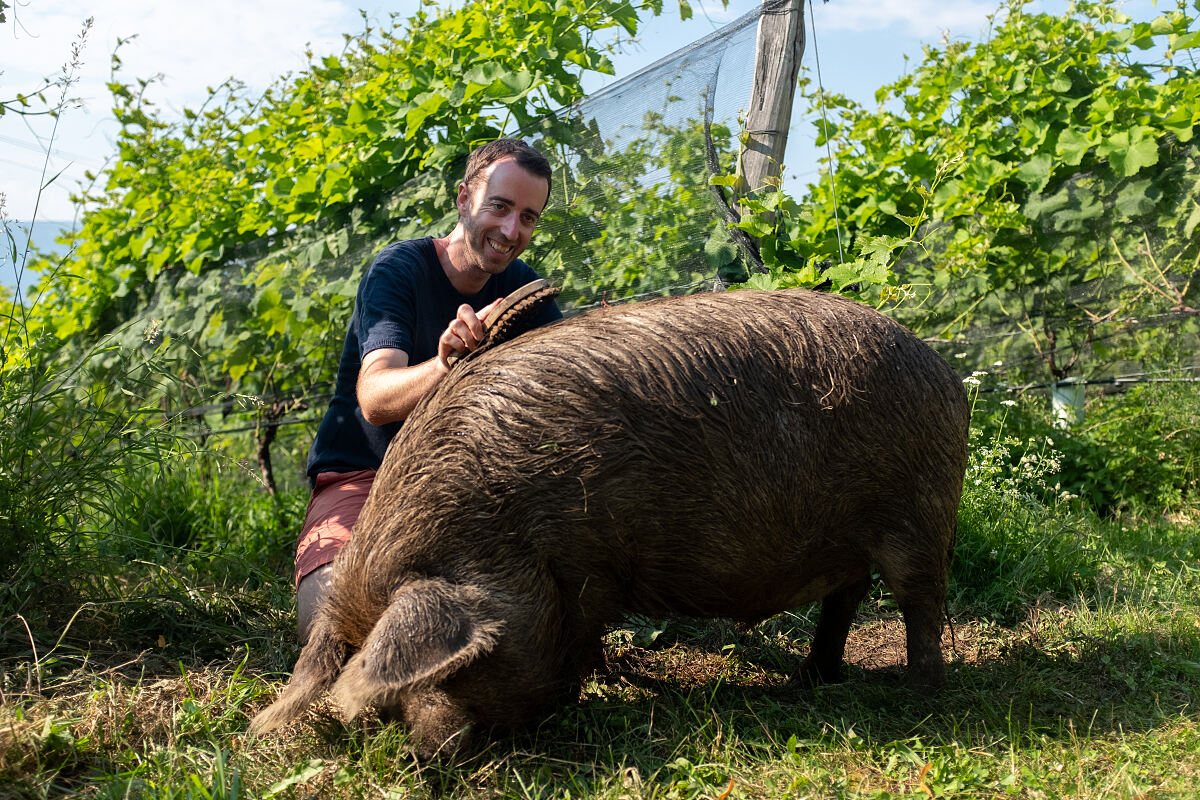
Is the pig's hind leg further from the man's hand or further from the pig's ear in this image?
the man's hand

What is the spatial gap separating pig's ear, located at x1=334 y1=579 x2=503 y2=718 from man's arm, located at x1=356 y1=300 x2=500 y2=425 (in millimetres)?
684

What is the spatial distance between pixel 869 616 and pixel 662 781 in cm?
175

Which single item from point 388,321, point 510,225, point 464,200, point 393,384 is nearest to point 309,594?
point 393,384

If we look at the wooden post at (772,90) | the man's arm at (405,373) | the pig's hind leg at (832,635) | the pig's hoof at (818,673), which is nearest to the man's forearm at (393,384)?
the man's arm at (405,373)

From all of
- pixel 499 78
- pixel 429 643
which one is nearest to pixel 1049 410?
pixel 499 78

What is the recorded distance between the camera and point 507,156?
11.6ft

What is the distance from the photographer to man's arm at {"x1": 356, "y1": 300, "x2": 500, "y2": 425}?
2.84m

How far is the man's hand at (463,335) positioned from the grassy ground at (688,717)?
108cm

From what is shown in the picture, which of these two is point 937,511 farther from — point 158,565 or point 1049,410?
point 1049,410

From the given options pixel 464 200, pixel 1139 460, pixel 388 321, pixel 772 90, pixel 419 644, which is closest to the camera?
pixel 419 644

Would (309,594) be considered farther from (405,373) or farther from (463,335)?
(463,335)

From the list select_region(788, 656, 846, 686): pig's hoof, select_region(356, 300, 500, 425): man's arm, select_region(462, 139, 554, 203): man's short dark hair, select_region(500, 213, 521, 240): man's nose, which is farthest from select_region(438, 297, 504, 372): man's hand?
select_region(788, 656, 846, 686): pig's hoof

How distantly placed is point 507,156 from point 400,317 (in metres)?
0.73

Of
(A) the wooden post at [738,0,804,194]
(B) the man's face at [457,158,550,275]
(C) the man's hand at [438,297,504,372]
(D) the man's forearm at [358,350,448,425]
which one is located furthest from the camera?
(A) the wooden post at [738,0,804,194]
